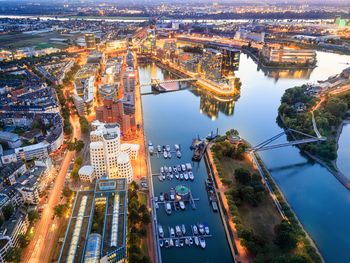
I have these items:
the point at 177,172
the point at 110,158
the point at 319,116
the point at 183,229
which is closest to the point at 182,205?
the point at 183,229

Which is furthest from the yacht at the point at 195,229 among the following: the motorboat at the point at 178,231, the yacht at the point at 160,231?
the yacht at the point at 160,231

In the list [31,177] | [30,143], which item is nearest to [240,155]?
[31,177]

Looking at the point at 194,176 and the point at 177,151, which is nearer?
the point at 194,176

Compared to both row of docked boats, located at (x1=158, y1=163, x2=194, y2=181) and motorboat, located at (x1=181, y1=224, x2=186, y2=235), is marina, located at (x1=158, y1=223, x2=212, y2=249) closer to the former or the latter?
motorboat, located at (x1=181, y1=224, x2=186, y2=235)

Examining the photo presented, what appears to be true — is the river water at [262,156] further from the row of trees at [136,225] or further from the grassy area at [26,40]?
the grassy area at [26,40]

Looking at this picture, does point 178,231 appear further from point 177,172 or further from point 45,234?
point 45,234

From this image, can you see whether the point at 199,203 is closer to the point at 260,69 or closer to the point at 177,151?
the point at 177,151
